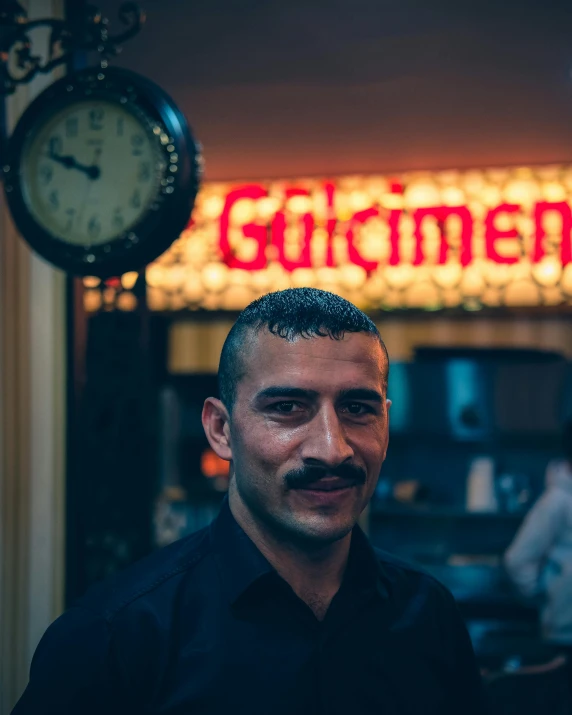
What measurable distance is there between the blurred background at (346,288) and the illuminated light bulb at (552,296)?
5 cm

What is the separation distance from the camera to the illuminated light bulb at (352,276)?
550cm

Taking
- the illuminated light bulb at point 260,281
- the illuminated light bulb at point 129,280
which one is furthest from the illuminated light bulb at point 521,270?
the illuminated light bulb at point 129,280

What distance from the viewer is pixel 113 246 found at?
210 centimetres

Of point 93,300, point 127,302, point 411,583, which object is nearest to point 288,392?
point 411,583

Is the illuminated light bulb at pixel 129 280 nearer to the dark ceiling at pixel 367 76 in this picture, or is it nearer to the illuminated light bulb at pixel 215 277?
the dark ceiling at pixel 367 76

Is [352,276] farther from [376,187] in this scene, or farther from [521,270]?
[521,270]

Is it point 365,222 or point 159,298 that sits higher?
point 365,222

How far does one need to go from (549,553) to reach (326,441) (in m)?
3.01

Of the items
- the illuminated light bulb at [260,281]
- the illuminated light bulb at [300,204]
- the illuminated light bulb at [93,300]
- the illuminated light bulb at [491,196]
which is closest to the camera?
the illuminated light bulb at [93,300]

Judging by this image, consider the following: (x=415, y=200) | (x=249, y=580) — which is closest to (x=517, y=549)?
(x=415, y=200)

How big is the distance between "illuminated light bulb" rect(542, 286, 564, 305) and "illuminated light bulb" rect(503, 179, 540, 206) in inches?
21.5

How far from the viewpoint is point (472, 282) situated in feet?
17.8

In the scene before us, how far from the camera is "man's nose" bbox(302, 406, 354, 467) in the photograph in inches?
48.1

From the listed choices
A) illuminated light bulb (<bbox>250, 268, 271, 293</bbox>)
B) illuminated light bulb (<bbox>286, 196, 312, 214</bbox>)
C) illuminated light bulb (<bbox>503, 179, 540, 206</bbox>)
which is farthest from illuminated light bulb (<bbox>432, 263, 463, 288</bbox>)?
illuminated light bulb (<bbox>250, 268, 271, 293</bbox>)
